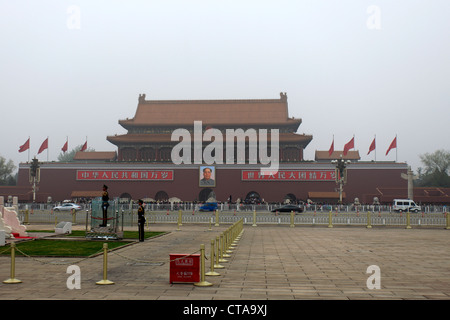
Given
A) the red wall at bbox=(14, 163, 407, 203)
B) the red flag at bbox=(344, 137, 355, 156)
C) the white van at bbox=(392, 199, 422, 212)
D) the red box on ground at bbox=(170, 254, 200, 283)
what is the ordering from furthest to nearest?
the red wall at bbox=(14, 163, 407, 203) < the red flag at bbox=(344, 137, 355, 156) < the white van at bbox=(392, 199, 422, 212) < the red box on ground at bbox=(170, 254, 200, 283)

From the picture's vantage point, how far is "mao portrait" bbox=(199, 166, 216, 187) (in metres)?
46.7

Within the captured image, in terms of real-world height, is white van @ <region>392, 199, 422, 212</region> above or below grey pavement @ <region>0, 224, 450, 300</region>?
above

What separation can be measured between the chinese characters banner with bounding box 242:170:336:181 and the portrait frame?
3.10 metres

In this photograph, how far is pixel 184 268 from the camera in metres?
8.29

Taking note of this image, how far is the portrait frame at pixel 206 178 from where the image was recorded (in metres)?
46.7

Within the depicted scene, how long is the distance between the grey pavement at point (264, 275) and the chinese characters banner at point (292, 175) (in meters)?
30.9

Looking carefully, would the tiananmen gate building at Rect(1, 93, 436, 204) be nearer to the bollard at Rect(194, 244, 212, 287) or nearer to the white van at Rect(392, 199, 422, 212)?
the white van at Rect(392, 199, 422, 212)

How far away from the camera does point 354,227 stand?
2486 centimetres

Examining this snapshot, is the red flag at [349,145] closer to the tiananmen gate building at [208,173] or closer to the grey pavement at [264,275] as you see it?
the tiananmen gate building at [208,173]

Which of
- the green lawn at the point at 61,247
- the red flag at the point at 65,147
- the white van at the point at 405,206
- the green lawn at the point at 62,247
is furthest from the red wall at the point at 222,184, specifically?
the green lawn at the point at 61,247

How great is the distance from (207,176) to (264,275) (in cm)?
3760

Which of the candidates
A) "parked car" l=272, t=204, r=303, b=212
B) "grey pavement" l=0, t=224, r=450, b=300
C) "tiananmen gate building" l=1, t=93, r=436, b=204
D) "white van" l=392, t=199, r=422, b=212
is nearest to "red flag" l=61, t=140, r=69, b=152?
"tiananmen gate building" l=1, t=93, r=436, b=204

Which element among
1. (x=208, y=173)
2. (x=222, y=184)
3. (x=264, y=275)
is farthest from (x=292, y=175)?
(x=264, y=275)

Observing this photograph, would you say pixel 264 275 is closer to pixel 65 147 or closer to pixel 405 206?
pixel 405 206
